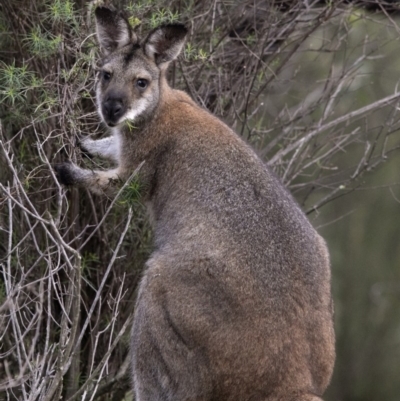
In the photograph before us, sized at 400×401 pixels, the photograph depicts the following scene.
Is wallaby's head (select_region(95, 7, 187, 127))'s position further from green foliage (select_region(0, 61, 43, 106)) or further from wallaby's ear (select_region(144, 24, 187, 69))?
green foliage (select_region(0, 61, 43, 106))

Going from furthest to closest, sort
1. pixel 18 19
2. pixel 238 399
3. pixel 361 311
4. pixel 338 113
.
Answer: pixel 361 311
pixel 338 113
pixel 18 19
pixel 238 399

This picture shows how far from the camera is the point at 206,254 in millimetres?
5801

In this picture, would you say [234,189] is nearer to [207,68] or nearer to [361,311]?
[207,68]

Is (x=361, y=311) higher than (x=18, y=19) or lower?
lower

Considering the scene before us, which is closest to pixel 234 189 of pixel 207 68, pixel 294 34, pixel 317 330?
pixel 317 330

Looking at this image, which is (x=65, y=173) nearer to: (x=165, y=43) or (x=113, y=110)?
(x=113, y=110)

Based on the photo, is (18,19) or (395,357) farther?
(395,357)

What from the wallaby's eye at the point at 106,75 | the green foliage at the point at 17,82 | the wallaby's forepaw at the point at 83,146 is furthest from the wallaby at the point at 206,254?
the green foliage at the point at 17,82

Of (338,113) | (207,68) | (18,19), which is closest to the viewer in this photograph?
(18,19)

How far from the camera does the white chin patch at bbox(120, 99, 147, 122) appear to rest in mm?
6262

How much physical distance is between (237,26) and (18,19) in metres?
1.71

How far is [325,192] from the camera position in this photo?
10844mm

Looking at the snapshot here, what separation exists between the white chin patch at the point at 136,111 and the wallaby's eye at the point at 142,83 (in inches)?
3.5

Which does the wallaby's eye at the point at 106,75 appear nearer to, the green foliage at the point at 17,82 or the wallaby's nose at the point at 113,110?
the wallaby's nose at the point at 113,110
